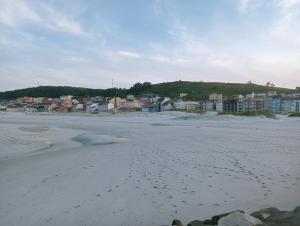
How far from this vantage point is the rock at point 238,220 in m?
4.63

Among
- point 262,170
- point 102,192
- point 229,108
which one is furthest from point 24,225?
point 229,108

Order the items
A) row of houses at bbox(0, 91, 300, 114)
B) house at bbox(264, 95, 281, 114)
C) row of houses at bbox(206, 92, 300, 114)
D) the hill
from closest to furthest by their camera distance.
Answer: row of houses at bbox(206, 92, 300, 114) < row of houses at bbox(0, 91, 300, 114) < house at bbox(264, 95, 281, 114) < the hill

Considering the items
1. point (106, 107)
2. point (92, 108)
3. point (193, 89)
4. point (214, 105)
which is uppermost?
point (193, 89)

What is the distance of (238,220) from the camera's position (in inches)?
183

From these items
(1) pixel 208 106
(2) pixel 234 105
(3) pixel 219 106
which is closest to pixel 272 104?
(2) pixel 234 105

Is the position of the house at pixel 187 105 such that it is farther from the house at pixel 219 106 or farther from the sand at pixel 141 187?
the sand at pixel 141 187

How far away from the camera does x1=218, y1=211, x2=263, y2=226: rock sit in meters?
4.63

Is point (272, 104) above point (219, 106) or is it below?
above

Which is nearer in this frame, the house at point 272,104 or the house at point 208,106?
the house at point 272,104

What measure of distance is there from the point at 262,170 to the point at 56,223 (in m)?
5.85

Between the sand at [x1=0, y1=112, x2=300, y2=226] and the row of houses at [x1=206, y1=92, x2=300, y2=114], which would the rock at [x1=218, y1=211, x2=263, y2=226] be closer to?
the sand at [x1=0, y1=112, x2=300, y2=226]

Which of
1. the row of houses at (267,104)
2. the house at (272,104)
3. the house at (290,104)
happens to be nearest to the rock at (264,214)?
the row of houses at (267,104)

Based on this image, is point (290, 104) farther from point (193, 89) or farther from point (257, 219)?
point (257, 219)

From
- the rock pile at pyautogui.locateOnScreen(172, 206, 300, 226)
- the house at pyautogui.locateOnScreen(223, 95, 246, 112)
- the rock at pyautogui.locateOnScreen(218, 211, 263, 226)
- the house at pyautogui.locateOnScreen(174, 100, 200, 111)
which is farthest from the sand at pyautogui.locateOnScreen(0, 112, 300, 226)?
the house at pyautogui.locateOnScreen(174, 100, 200, 111)
